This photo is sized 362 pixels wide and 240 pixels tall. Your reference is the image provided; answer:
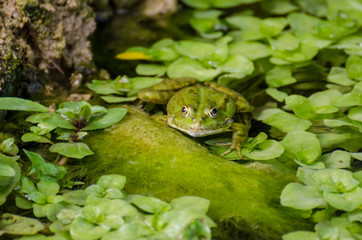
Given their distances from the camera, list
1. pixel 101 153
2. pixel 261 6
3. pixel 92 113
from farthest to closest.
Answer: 1. pixel 261 6
2. pixel 92 113
3. pixel 101 153

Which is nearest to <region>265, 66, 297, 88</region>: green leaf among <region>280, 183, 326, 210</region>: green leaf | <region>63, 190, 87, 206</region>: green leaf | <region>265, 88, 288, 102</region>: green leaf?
<region>265, 88, 288, 102</region>: green leaf

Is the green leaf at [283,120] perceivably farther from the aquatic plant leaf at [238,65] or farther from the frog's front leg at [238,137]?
the aquatic plant leaf at [238,65]

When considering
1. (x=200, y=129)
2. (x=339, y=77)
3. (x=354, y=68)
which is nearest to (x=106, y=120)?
(x=200, y=129)

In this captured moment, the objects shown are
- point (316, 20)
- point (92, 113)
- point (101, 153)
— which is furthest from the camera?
point (316, 20)

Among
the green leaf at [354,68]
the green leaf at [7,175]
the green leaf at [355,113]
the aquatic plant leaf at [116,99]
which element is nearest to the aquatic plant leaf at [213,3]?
the green leaf at [354,68]

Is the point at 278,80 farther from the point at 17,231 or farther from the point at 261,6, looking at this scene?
the point at 17,231

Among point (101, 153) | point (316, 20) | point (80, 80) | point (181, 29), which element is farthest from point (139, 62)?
point (316, 20)
